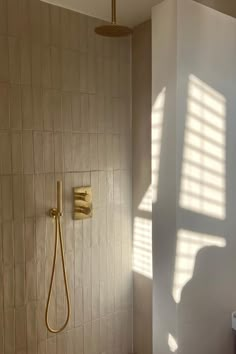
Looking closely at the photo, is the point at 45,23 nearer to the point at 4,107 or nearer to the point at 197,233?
the point at 4,107

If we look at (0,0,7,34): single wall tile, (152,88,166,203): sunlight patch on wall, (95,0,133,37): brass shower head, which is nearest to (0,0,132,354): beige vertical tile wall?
(0,0,7,34): single wall tile

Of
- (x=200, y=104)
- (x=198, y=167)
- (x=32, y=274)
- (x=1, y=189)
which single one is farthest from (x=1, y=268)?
(x=200, y=104)

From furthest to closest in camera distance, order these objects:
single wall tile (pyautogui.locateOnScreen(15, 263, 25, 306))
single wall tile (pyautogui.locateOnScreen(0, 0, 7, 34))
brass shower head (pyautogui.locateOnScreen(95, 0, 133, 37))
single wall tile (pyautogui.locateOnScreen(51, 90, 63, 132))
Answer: single wall tile (pyautogui.locateOnScreen(51, 90, 63, 132))
single wall tile (pyautogui.locateOnScreen(15, 263, 25, 306))
single wall tile (pyautogui.locateOnScreen(0, 0, 7, 34))
brass shower head (pyautogui.locateOnScreen(95, 0, 133, 37))

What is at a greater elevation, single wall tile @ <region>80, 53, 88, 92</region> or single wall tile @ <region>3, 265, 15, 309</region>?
single wall tile @ <region>80, 53, 88, 92</region>

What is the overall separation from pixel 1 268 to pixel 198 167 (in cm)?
117

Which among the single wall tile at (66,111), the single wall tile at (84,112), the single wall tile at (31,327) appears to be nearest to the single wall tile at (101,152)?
the single wall tile at (84,112)

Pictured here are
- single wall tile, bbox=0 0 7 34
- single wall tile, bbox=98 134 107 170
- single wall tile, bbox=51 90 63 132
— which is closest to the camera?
single wall tile, bbox=0 0 7 34

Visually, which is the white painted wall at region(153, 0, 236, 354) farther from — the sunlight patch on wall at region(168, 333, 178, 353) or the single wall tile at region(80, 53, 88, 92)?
the single wall tile at region(80, 53, 88, 92)

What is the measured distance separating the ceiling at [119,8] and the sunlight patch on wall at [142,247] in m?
1.34

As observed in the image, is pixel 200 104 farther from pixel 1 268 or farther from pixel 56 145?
pixel 1 268

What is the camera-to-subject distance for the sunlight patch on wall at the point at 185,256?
1540 mm

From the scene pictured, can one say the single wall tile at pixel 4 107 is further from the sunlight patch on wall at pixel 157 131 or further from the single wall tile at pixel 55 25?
the sunlight patch on wall at pixel 157 131

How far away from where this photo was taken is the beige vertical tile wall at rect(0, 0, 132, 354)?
1876 millimetres

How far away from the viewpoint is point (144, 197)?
7.66 feet
